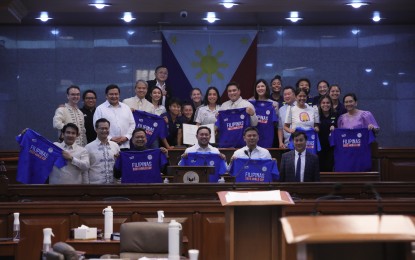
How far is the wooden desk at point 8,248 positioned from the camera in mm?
7238

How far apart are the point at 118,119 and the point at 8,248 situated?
3.63m

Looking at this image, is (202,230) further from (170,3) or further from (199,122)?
(170,3)

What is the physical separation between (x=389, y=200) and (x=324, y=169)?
2711 mm

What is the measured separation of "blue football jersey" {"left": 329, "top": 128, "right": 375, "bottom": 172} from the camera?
428 inches

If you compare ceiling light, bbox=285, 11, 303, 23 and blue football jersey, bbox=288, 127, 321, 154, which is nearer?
blue football jersey, bbox=288, 127, 321, 154

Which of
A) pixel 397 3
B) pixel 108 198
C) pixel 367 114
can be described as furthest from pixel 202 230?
pixel 397 3

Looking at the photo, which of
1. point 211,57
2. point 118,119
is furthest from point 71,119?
point 211,57

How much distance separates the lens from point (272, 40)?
49.1 feet

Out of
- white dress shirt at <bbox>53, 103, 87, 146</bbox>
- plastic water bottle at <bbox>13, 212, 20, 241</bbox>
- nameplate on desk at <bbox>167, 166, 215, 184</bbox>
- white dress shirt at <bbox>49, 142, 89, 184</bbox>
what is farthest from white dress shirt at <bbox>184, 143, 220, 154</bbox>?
plastic water bottle at <bbox>13, 212, 20, 241</bbox>

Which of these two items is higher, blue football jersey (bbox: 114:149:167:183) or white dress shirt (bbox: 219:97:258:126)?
white dress shirt (bbox: 219:97:258:126)

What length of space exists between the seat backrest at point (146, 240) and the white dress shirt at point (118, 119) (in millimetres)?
4250

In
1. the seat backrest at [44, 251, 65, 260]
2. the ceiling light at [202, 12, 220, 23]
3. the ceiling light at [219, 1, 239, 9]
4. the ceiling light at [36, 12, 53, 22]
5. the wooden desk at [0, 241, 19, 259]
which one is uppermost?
the ceiling light at [219, 1, 239, 9]

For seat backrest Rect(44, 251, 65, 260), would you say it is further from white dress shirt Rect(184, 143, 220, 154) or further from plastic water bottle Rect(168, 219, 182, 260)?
white dress shirt Rect(184, 143, 220, 154)

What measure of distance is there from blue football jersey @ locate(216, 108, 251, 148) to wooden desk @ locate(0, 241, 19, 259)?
4407mm
